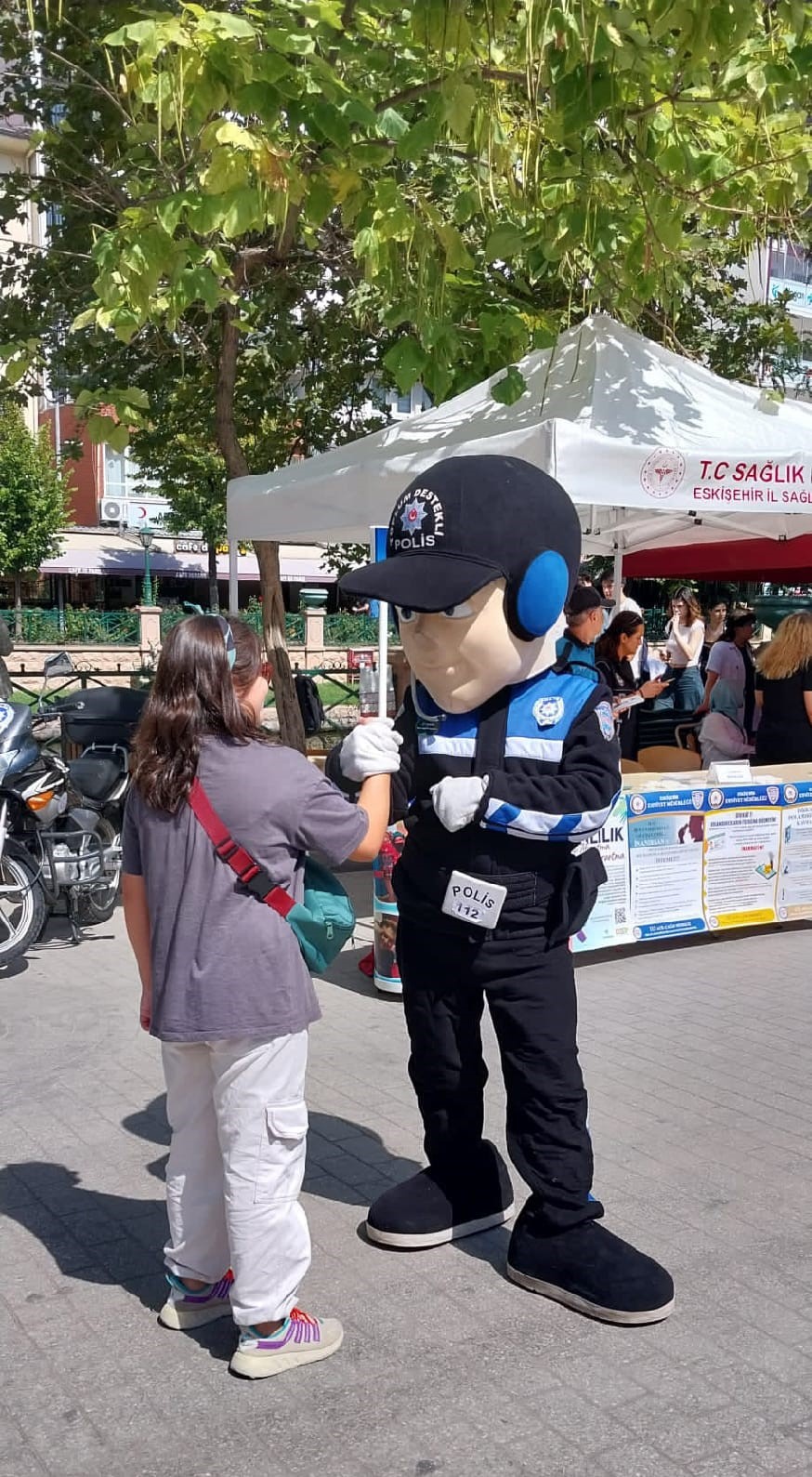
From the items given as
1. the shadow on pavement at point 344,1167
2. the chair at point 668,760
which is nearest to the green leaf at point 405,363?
the chair at point 668,760

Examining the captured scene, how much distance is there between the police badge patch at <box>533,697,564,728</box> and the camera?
317 cm

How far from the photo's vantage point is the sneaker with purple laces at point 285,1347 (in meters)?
2.75

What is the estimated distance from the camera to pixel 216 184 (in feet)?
16.1

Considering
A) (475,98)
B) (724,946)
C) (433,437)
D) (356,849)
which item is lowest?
(724,946)

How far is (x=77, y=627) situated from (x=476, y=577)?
2409 cm

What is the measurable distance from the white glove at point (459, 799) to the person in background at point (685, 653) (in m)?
8.49

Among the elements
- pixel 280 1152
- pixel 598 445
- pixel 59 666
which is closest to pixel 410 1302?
pixel 280 1152

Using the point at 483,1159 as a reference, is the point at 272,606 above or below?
above

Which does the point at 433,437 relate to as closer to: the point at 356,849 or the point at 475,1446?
the point at 356,849

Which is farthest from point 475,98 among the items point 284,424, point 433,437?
point 284,424

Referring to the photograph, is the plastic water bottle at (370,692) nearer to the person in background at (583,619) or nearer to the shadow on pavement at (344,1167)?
the person in background at (583,619)

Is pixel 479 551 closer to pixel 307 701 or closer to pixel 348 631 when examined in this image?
pixel 307 701

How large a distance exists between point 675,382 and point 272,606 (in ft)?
16.6

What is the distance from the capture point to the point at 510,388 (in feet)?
21.3
